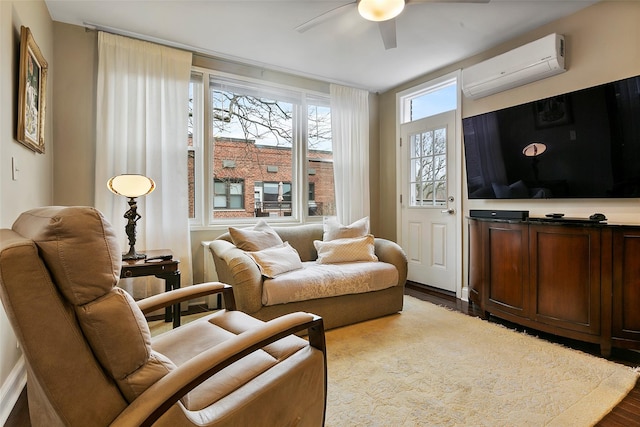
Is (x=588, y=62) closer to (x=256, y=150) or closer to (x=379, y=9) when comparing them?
(x=379, y=9)

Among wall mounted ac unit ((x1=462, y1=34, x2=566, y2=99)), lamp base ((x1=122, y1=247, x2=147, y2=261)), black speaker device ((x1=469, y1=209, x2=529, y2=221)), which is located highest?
wall mounted ac unit ((x1=462, y1=34, x2=566, y2=99))

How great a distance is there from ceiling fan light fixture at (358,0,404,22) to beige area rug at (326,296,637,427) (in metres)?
2.32

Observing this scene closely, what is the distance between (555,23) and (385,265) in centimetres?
261

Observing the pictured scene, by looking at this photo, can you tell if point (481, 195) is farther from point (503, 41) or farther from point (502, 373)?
point (502, 373)

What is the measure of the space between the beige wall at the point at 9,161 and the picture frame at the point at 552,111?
371 cm

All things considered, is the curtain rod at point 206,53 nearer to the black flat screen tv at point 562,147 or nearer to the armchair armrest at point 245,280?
the black flat screen tv at point 562,147

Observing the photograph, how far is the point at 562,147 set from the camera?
272cm

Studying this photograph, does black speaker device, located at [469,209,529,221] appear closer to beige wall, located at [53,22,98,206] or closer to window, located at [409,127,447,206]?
window, located at [409,127,447,206]

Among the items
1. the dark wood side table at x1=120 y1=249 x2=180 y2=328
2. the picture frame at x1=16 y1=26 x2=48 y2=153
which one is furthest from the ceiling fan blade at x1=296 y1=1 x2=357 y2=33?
the dark wood side table at x1=120 y1=249 x2=180 y2=328

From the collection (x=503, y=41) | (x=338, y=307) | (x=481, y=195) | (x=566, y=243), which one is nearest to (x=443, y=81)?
(x=503, y=41)

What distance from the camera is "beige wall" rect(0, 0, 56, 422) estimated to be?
169 cm

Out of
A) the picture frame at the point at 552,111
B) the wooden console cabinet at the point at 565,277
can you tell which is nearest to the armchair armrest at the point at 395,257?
the wooden console cabinet at the point at 565,277

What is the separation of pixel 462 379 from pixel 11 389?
8.33 ft

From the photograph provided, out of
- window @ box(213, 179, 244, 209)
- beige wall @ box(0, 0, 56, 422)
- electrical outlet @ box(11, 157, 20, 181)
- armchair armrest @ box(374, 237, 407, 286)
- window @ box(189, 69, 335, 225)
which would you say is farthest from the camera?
window @ box(213, 179, 244, 209)
